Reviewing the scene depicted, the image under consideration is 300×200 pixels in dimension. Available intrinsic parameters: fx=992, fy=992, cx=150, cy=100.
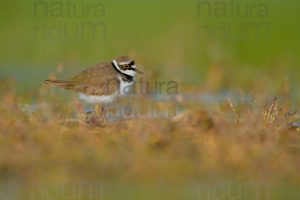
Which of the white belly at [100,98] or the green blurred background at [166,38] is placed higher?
the green blurred background at [166,38]

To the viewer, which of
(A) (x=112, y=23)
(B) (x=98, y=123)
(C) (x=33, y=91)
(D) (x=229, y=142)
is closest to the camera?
(D) (x=229, y=142)

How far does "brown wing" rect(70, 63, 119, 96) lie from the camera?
1176cm

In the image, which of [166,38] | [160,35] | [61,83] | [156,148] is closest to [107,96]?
[61,83]

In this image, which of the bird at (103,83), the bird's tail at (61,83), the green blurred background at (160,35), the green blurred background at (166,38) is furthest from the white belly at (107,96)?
the green blurred background at (160,35)

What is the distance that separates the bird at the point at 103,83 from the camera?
11.8m

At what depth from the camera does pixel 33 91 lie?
45.2 ft

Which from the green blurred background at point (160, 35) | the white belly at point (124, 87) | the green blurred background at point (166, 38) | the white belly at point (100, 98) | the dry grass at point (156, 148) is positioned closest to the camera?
the dry grass at point (156, 148)

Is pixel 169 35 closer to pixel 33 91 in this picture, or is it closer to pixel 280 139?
pixel 33 91

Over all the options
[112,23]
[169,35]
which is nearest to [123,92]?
[169,35]

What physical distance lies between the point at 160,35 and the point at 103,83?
23.7 feet

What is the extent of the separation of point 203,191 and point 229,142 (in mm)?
1103

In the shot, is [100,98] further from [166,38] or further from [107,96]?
[166,38]

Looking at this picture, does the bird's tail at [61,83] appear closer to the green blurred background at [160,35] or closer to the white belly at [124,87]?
the white belly at [124,87]

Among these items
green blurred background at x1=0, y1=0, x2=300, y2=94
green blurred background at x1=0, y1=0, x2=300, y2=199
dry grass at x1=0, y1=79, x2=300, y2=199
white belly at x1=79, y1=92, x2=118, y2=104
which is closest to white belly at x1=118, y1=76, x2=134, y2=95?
white belly at x1=79, y1=92, x2=118, y2=104
